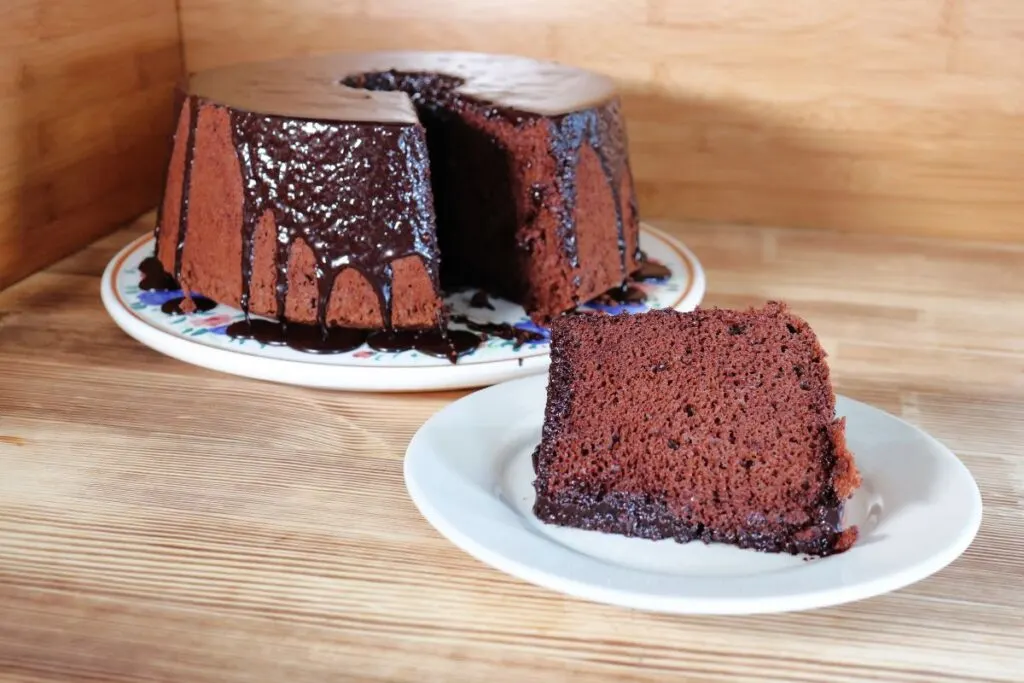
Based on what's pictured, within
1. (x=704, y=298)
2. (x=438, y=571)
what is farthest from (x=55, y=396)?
(x=704, y=298)

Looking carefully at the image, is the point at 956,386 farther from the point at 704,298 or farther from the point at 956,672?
the point at 956,672

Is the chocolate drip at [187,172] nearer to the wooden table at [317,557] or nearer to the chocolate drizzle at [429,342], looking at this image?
the wooden table at [317,557]

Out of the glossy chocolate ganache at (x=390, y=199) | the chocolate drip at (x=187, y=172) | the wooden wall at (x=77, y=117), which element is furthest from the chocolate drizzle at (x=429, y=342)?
the wooden wall at (x=77, y=117)

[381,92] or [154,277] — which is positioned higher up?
[381,92]

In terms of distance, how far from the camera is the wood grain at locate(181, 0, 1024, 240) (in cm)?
187

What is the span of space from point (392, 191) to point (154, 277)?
1.45 ft

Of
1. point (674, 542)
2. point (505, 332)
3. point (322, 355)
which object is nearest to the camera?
point (674, 542)

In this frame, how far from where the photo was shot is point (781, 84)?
195 cm

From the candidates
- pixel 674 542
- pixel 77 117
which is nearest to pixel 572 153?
pixel 674 542

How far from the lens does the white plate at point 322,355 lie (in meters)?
1.31

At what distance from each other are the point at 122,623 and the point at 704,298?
106 centimetres

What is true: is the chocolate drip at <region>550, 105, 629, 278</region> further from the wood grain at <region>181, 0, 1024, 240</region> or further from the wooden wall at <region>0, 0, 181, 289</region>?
the wooden wall at <region>0, 0, 181, 289</region>

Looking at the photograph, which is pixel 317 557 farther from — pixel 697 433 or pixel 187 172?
pixel 187 172

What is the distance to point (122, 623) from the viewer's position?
34.6 inches
